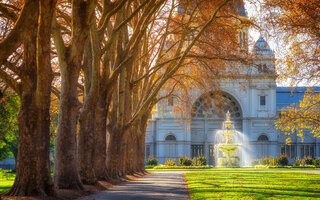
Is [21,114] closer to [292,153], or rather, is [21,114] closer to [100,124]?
[100,124]

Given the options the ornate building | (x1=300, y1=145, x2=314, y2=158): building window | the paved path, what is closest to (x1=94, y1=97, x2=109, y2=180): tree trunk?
the paved path

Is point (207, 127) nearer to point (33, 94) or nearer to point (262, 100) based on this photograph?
point (262, 100)

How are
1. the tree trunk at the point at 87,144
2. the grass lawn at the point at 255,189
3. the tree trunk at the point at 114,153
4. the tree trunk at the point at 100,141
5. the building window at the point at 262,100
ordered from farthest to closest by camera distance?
1. the building window at the point at 262,100
2. the tree trunk at the point at 114,153
3. the tree trunk at the point at 100,141
4. the tree trunk at the point at 87,144
5. the grass lawn at the point at 255,189

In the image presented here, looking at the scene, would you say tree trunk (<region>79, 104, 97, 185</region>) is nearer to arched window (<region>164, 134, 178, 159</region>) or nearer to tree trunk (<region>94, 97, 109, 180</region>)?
tree trunk (<region>94, 97, 109, 180</region>)

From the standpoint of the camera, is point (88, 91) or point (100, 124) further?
point (100, 124)

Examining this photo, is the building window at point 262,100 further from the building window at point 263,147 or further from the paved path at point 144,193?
the paved path at point 144,193

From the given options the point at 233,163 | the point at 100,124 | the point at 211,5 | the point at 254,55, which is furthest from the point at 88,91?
the point at 233,163

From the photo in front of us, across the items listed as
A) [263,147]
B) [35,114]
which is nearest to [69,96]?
[35,114]

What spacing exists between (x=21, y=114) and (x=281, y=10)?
11.3 metres

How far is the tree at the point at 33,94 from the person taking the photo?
33.8 ft

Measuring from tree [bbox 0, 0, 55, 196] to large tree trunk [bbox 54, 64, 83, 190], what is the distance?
206 cm

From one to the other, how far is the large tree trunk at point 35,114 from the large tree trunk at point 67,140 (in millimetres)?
2075

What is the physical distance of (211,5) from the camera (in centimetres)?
1841

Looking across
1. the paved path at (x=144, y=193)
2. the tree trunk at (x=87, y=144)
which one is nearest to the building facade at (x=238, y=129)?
the paved path at (x=144, y=193)
